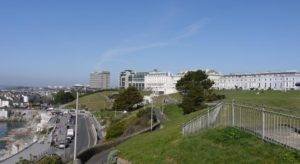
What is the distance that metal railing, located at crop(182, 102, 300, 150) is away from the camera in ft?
50.2

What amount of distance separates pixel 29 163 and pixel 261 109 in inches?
1283

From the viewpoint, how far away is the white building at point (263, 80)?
142 meters

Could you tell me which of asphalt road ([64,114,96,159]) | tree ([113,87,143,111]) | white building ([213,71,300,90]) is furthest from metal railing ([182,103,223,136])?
white building ([213,71,300,90])

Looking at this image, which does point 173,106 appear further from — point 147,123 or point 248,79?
point 248,79

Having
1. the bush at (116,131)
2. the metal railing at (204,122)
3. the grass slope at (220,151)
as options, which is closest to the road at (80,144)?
the bush at (116,131)

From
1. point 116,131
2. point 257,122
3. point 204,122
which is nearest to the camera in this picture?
point 257,122

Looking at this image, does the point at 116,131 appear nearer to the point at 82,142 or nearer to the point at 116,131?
the point at 116,131

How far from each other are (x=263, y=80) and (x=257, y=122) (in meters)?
146

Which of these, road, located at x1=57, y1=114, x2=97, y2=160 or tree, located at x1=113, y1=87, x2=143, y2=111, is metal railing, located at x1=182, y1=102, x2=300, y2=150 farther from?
tree, located at x1=113, y1=87, x2=143, y2=111

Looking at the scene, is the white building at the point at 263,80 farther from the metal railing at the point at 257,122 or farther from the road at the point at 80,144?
the metal railing at the point at 257,122

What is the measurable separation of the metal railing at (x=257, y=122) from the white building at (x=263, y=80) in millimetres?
104441

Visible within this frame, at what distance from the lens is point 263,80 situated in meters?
159

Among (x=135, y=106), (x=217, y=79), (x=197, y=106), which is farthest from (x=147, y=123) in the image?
(x=217, y=79)

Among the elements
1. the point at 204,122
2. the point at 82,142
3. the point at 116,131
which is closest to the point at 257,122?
the point at 204,122
